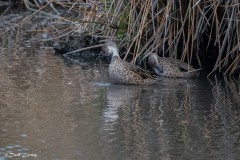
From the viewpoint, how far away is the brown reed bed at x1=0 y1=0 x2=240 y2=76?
7.88m

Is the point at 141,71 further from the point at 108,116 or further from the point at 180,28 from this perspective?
the point at 108,116

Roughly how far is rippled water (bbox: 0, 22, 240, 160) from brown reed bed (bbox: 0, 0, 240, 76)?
426 mm

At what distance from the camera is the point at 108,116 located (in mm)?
6102

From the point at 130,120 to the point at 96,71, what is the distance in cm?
244

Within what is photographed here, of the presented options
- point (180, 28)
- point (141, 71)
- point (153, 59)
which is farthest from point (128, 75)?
point (180, 28)

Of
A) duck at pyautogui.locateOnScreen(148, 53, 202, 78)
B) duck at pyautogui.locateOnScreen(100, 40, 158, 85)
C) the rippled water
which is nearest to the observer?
the rippled water

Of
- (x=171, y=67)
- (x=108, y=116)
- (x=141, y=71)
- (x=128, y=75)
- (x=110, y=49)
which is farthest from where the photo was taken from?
(x=110, y=49)

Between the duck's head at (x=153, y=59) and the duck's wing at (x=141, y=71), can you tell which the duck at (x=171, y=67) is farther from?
the duck's wing at (x=141, y=71)

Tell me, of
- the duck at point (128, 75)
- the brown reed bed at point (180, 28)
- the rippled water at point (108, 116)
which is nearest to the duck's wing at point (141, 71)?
the duck at point (128, 75)

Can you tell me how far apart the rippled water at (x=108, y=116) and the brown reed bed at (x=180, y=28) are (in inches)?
16.8

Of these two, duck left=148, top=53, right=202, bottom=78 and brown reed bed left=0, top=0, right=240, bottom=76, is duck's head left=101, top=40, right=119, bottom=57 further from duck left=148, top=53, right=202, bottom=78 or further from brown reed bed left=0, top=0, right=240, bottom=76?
duck left=148, top=53, right=202, bottom=78

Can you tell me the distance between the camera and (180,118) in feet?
20.0

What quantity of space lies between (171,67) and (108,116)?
2117 mm

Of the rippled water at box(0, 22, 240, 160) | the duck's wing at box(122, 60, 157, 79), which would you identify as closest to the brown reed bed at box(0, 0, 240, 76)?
the duck's wing at box(122, 60, 157, 79)
